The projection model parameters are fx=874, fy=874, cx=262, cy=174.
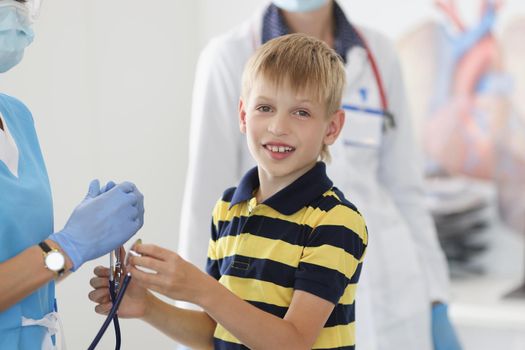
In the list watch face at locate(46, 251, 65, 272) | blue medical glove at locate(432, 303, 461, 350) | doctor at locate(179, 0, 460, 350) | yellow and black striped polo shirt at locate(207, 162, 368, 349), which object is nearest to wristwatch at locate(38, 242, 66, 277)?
watch face at locate(46, 251, 65, 272)

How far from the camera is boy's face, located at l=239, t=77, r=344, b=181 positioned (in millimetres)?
1305

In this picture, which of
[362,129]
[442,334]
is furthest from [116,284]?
[442,334]

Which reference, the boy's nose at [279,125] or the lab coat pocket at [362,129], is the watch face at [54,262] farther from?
the lab coat pocket at [362,129]

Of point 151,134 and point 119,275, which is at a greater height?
point 151,134

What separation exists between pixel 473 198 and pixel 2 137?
2.41 metres

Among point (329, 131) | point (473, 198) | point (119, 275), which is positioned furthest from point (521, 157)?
point (119, 275)

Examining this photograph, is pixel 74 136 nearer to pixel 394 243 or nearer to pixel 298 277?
pixel 394 243

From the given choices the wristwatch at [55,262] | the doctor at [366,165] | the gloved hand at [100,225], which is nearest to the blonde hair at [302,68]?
the gloved hand at [100,225]

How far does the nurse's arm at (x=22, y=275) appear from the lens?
113cm

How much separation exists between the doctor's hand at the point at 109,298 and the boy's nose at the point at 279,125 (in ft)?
1.03

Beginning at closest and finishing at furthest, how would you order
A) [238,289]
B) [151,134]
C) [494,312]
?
[238,289], [151,134], [494,312]

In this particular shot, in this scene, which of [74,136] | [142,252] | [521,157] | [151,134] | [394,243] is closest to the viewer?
[142,252]

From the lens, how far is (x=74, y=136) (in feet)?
7.91

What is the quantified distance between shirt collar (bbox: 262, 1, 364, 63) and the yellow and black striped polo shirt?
2.19ft
